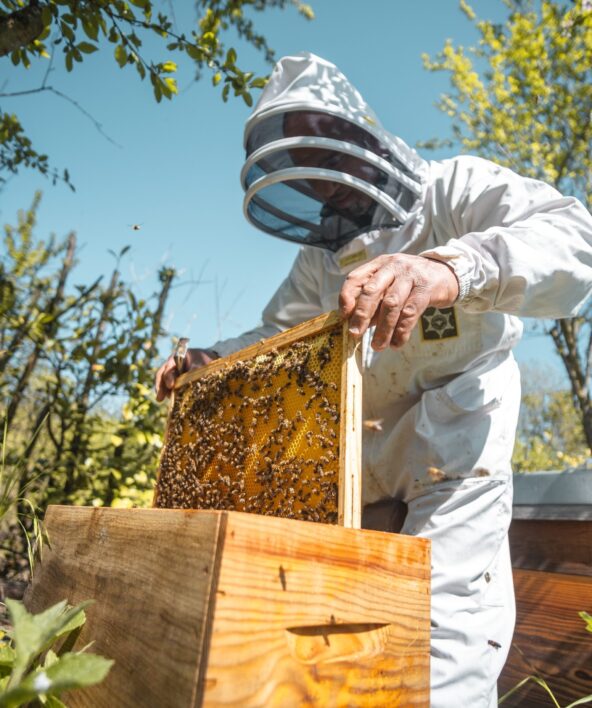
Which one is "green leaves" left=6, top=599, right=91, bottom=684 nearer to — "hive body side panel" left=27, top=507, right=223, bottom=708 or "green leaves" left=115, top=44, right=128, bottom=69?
"hive body side panel" left=27, top=507, right=223, bottom=708

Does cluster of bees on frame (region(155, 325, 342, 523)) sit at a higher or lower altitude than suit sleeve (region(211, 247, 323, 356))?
lower

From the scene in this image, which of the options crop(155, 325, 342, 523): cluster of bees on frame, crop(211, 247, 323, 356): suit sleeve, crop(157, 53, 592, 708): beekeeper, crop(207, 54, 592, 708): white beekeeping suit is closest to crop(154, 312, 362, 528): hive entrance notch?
crop(155, 325, 342, 523): cluster of bees on frame

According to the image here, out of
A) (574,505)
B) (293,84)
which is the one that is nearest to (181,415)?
(293,84)

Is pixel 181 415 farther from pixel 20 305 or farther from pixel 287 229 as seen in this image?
pixel 20 305

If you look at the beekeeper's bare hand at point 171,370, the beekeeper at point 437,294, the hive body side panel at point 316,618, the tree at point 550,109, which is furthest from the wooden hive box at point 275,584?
the tree at point 550,109

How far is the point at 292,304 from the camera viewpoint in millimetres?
2947

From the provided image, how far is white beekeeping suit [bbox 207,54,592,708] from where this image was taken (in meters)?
1.64

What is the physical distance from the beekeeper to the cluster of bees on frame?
235 mm

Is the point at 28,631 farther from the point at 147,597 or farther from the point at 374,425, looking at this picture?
the point at 374,425

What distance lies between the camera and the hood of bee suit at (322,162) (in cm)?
213

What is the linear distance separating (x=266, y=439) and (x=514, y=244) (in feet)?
3.25

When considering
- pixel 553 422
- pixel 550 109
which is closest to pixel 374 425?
pixel 550 109

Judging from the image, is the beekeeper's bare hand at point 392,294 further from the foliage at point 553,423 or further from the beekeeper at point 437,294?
the foliage at point 553,423

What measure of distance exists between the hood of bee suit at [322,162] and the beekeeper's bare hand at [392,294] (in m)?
0.67
